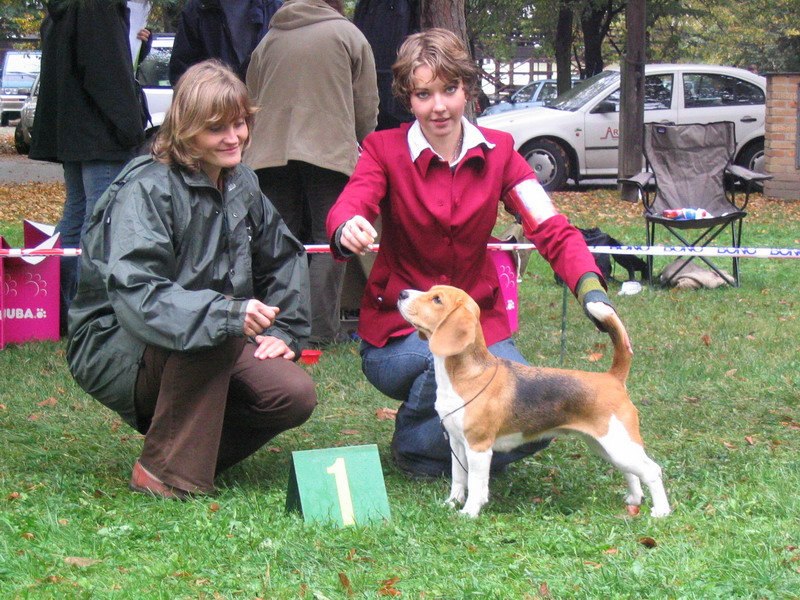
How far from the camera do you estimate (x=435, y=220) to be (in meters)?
3.91

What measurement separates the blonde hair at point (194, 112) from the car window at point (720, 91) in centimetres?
1373

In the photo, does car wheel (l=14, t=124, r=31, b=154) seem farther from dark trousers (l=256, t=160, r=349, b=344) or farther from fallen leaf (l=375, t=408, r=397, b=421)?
fallen leaf (l=375, t=408, r=397, b=421)

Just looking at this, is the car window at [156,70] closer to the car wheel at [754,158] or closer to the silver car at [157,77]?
the silver car at [157,77]

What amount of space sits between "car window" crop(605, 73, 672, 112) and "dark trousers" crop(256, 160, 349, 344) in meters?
10.9

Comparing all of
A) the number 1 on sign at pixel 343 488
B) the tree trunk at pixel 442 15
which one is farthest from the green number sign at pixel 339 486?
the tree trunk at pixel 442 15

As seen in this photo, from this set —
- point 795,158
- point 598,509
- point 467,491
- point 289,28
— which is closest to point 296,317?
point 467,491

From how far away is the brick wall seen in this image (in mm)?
14375

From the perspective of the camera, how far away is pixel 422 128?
3957 mm

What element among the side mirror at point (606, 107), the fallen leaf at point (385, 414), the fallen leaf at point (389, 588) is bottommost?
the fallen leaf at point (385, 414)

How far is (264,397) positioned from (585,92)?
45.6 feet

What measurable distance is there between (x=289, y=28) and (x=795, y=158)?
10672mm

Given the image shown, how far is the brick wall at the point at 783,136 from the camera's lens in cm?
1438

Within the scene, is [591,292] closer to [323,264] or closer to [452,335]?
[452,335]

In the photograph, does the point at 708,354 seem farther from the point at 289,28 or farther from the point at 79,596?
the point at 79,596
